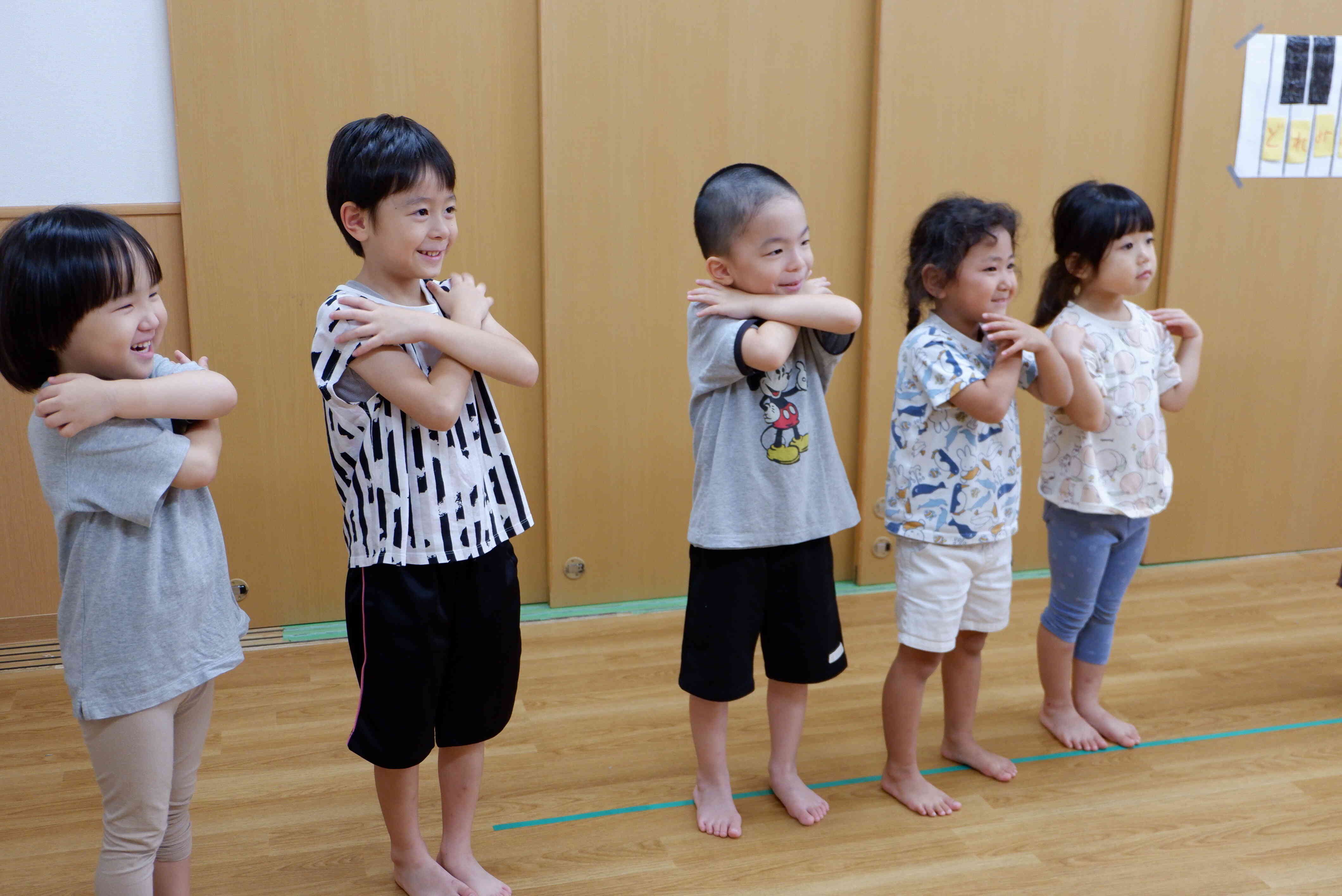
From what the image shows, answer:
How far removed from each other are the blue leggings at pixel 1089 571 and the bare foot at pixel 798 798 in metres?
0.64

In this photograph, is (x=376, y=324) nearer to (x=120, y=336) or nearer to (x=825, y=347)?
(x=120, y=336)

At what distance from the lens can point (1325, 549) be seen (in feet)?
11.0

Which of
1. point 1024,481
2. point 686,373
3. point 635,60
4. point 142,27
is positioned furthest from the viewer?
point 1024,481

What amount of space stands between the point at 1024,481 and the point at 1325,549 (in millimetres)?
1089

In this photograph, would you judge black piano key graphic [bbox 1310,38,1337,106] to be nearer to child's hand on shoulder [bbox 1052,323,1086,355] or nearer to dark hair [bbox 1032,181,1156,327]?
dark hair [bbox 1032,181,1156,327]

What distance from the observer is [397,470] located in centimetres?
154

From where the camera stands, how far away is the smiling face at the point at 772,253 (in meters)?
1.71

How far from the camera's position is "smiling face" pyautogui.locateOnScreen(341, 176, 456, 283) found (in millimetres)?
1487

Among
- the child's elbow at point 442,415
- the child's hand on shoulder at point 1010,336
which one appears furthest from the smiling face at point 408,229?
the child's hand on shoulder at point 1010,336

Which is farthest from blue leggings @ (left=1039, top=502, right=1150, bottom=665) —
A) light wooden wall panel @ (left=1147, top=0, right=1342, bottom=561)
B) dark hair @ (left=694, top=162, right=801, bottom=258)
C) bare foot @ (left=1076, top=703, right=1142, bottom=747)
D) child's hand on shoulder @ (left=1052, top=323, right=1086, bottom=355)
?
light wooden wall panel @ (left=1147, top=0, right=1342, bottom=561)

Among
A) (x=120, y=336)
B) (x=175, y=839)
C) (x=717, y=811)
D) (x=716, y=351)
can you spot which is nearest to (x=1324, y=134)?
(x=716, y=351)

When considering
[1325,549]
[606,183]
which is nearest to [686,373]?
[606,183]

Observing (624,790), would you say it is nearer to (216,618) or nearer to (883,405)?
(216,618)

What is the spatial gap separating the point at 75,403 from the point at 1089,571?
70.7 inches
